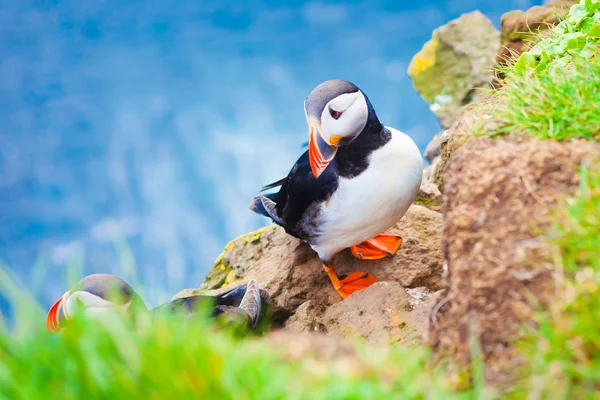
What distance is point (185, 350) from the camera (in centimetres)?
164

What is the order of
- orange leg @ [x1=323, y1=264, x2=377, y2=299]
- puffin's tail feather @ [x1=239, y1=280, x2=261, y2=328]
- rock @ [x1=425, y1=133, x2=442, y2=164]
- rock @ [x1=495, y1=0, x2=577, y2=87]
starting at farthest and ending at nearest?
rock @ [x1=425, y1=133, x2=442, y2=164], rock @ [x1=495, y1=0, x2=577, y2=87], orange leg @ [x1=323, y1=264, x2=377, y2=299], puffin's tail feather @ [x1=239, y1=280, x2=261, y2=328]

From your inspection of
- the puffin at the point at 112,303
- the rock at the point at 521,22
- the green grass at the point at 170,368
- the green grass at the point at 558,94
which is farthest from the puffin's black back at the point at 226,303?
the rock at the point at 521,22

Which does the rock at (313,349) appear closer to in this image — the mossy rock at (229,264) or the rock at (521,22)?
the mossy rock at (229,264)

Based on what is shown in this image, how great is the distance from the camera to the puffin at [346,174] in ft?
12.0

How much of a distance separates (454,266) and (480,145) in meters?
0.52

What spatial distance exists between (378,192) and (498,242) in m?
1.75

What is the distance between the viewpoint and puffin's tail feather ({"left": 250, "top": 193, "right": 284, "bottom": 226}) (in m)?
4.51

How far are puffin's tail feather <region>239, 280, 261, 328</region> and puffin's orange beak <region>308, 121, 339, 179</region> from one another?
0.82 metres

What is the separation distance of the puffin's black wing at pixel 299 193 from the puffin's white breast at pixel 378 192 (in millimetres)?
69

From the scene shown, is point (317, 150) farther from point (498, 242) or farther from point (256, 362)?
point (256, 362)

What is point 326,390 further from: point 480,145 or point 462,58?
point 462,58

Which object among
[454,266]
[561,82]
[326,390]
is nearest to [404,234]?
[561,82]


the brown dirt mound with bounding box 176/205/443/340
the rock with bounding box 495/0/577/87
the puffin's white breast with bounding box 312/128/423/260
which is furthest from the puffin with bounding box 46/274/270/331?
the rock with bounding box 495/0/577/87

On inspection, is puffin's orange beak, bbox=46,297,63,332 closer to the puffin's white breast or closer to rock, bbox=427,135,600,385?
the puffin's white breast
